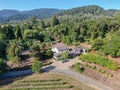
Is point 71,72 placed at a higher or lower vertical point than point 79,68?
lower

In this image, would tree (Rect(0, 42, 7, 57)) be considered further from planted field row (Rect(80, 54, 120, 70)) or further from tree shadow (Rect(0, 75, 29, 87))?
planted field row (Rect(80, 54, 120, 70))

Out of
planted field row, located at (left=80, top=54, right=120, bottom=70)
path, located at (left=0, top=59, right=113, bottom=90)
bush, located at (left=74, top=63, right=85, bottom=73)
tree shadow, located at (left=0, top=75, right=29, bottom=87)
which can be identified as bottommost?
tree shadow, located at (left=0, top=75, right=29, bottom=87)

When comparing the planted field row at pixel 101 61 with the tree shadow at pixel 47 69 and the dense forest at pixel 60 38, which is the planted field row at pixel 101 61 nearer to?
the dense forest at pixel 60 38

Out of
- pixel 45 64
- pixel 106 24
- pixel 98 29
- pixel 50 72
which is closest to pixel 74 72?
pixel 50 72

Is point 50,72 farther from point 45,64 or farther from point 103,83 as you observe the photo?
point 103,83

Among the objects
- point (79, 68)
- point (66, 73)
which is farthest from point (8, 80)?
point (79, 68)

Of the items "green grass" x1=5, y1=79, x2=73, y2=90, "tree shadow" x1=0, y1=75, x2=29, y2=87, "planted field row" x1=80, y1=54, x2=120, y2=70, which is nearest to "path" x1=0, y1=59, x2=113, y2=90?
"tree shadow" x1=0, y1=75, x2=29, y2=87

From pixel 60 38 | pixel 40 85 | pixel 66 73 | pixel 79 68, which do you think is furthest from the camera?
pixel 60 38

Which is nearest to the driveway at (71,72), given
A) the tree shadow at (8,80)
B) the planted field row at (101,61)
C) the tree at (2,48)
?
the planted field row at (101,61)

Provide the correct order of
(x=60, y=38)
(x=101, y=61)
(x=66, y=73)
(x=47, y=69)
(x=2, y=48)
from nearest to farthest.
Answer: (x=66, y=73) < (x=101, y=61) < (x=47, y=69) < (x=2, y=48) < (x=60, y=38)

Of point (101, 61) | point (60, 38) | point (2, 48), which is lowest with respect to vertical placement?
point (2, 48)

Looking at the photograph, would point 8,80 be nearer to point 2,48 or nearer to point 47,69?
point 47,69
